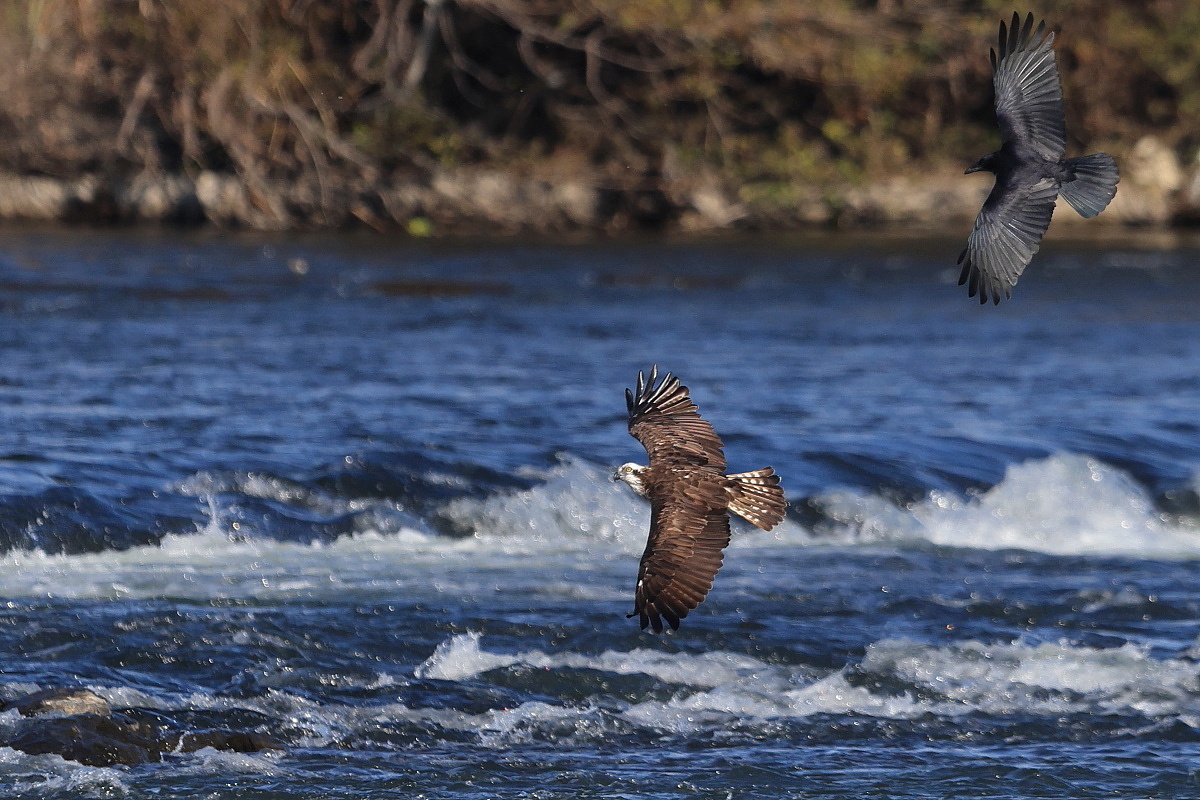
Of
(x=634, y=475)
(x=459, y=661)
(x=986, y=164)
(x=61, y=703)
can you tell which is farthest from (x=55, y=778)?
(x=986, y=164)

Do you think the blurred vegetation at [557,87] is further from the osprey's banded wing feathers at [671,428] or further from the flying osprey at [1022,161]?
the flying osprey at [1022,161]

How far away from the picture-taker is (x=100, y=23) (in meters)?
28.5

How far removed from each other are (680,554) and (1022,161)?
1995mm

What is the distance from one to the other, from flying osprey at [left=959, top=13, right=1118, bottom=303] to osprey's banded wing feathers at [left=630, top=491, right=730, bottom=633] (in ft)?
4.18

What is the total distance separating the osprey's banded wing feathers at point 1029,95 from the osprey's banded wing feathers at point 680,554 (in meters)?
1.75

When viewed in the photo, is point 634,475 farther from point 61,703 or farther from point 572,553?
point 572,553

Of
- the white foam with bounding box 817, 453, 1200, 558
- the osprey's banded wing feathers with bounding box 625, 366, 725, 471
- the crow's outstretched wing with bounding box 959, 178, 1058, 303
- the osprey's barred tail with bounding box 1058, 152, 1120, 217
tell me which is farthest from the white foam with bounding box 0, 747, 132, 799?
the white foam with bounding box 817, 453, 1200, 558

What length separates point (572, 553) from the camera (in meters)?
9.66

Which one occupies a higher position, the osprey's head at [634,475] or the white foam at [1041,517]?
the osprey's head at [634,475]

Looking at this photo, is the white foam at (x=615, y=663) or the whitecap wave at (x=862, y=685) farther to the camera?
the white foam at (x=615, y=663)

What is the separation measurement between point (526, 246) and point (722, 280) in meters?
5.02

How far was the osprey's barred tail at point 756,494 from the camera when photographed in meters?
6.23

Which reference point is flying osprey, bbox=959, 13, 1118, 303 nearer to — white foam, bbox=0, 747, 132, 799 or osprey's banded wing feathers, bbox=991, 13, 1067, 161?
osprey's banded wing feathers, bbox=991, 13, 1067, 161

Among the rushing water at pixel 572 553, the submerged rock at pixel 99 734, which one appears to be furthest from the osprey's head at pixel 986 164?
the submerged rock at pixel 99 734
